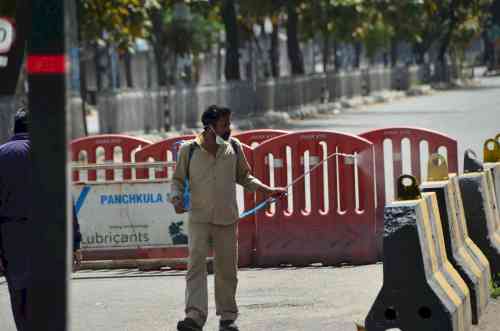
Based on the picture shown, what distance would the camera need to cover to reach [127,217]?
44.9 feet

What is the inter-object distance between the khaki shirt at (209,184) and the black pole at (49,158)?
505 centimetres

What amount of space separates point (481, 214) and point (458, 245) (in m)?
0.95

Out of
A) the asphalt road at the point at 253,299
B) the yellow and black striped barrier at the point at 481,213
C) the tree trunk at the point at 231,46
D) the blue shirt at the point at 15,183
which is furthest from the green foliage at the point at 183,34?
the blue shirt at the point at 15,183

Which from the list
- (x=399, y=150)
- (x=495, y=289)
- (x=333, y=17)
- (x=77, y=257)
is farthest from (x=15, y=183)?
(x=333, y=17)

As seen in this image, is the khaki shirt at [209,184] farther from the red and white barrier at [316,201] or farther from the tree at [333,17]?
the tree at [333,17]

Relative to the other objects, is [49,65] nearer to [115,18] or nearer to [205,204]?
[205,204]

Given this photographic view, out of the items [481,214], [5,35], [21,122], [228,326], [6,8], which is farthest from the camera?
[6,8]

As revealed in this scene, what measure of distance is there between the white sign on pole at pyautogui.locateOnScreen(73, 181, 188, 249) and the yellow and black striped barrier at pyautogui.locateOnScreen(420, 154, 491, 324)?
3919mm

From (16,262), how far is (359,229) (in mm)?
6012

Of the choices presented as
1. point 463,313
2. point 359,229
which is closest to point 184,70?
point 359,229

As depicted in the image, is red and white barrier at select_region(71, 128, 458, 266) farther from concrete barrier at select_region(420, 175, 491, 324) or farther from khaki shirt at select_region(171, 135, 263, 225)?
khaki shirt at select_region(171, 135, 263, 225)

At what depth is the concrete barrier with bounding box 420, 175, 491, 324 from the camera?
9656 millimetres

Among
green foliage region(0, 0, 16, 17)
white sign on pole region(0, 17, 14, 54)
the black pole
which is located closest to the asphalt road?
white sign on pole region(0, 17, 14, 54)

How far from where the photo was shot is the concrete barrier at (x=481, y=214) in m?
10.9
